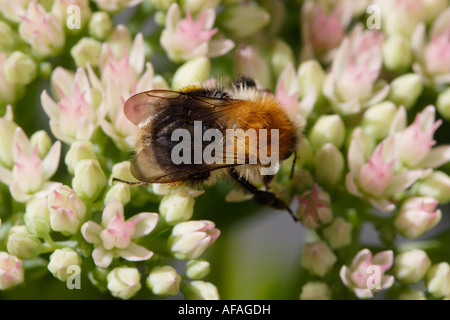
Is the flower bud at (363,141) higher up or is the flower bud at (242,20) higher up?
the flower bud at (242,20)

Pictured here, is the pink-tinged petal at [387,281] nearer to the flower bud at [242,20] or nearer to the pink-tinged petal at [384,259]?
the pink-tinged petal at [384,259]

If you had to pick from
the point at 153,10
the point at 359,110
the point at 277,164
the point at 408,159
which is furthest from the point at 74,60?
the point at 408,159

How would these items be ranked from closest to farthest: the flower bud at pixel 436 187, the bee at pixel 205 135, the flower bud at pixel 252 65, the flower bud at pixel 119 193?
the bee at pixel 205 135 < the flower bud at pixel 119 193 < the flower bud at pixel 436 187 < the flower bud at pixel 252 65

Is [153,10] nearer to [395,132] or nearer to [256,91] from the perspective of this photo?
[256,91]

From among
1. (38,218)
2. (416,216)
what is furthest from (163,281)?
(416,216)

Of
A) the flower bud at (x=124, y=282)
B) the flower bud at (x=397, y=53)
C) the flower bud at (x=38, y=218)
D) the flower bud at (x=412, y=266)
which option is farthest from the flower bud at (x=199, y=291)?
the flower bud at (x=397, y=53)

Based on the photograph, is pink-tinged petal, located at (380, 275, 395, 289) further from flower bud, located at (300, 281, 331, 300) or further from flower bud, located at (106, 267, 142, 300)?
flower bud, located at (106, 267, 142, 300)

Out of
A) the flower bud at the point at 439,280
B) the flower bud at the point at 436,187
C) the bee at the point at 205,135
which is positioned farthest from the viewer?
the flower bud at the point at 436,187

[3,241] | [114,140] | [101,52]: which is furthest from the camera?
[101,52]
